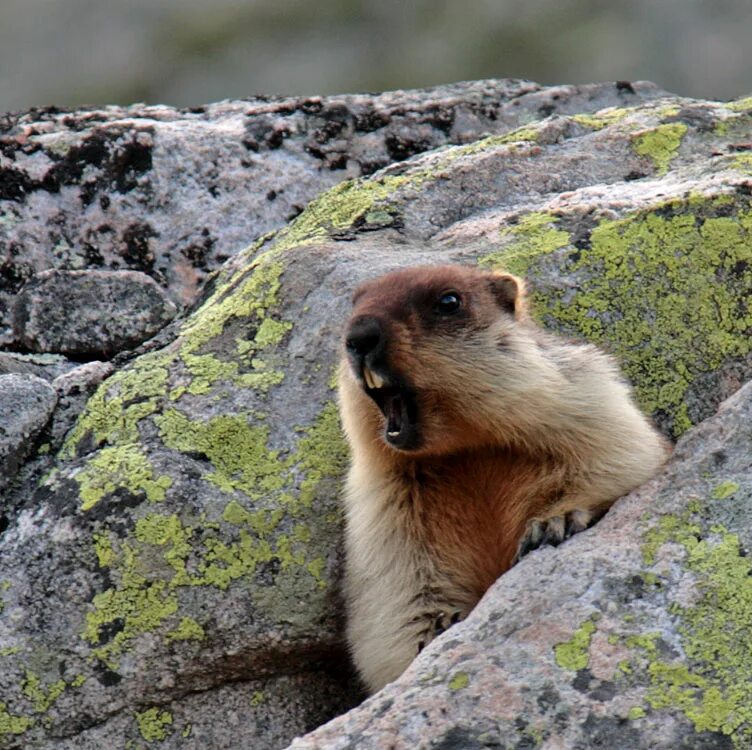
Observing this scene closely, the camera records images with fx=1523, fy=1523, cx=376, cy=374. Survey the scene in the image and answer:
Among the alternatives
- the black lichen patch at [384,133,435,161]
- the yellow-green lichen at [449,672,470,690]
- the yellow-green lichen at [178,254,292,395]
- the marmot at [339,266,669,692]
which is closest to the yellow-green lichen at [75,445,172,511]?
the yellow-green lichen at [178,254,292,395]

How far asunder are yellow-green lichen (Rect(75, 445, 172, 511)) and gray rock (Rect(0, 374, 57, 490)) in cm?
28

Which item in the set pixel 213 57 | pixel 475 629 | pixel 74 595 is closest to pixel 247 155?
pixel 74 595

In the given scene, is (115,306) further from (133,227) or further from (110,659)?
(110,659)

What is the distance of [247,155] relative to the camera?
24.0ft

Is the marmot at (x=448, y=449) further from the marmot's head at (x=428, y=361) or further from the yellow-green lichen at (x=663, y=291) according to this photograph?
the yellow-green lichen at (x=663, y=291)

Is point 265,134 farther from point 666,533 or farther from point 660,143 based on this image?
point 666,533

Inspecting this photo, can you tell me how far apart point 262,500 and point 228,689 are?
65 cm

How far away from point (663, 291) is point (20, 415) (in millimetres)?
2450

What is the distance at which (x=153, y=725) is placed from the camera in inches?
196

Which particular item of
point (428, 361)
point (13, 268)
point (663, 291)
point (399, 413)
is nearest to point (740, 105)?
point (663, 291)

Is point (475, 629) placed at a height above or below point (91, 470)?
below

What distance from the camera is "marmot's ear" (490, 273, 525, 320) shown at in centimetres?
529

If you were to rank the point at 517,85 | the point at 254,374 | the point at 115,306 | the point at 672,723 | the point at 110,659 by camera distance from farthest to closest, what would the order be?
1. the point at 517,85
2. the point at 115,306
3. the point at 254,374
4. the point at 110,659
5. the point at 672,723

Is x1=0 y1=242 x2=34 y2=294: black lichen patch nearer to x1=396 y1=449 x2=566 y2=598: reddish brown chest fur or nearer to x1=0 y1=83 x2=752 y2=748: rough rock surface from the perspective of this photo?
x1=0 y1=83 x2=752 y2=748: rough rock surface
